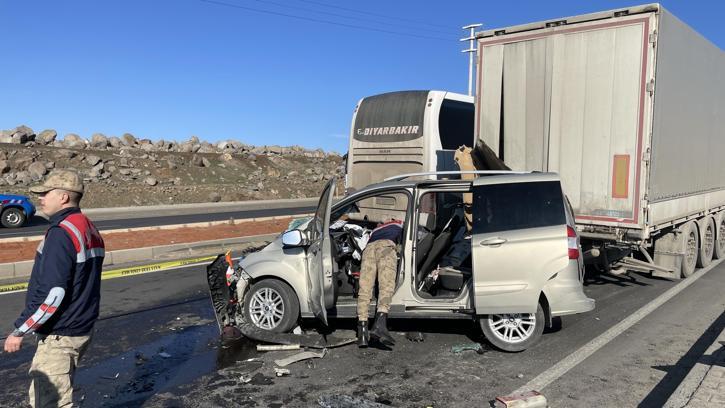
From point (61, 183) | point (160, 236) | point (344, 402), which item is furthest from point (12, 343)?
point (160, 236)

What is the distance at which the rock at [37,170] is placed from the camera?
3409cm

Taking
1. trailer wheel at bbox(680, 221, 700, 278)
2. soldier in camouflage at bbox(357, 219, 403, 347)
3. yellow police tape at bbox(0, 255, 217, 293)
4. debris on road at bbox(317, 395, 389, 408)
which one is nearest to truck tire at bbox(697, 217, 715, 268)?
trailer wheel at bbox(680, 221, 700, 278)

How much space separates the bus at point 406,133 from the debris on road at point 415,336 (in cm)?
394

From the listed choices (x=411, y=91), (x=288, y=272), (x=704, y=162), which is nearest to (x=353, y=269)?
(x=288, y=272)

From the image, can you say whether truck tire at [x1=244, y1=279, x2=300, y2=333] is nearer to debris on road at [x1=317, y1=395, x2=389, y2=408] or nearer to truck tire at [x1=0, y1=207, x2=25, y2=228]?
debris on road at [x1=317, y1=395, x2=389, y2=408]

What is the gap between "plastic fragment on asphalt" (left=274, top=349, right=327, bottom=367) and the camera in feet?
17.7

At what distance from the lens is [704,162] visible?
10.2 meters

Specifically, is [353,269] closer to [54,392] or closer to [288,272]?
[288,272]

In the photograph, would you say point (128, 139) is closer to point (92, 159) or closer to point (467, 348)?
point (92, 159)

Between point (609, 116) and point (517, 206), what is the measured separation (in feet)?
8.88

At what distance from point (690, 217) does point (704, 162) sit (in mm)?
1267

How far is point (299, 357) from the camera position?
5.52 meters

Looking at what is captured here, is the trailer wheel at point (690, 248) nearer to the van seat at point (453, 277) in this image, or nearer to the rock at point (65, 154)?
the van seat at point (453, 277)

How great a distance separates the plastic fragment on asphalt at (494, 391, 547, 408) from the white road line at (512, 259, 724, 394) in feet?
1.38
